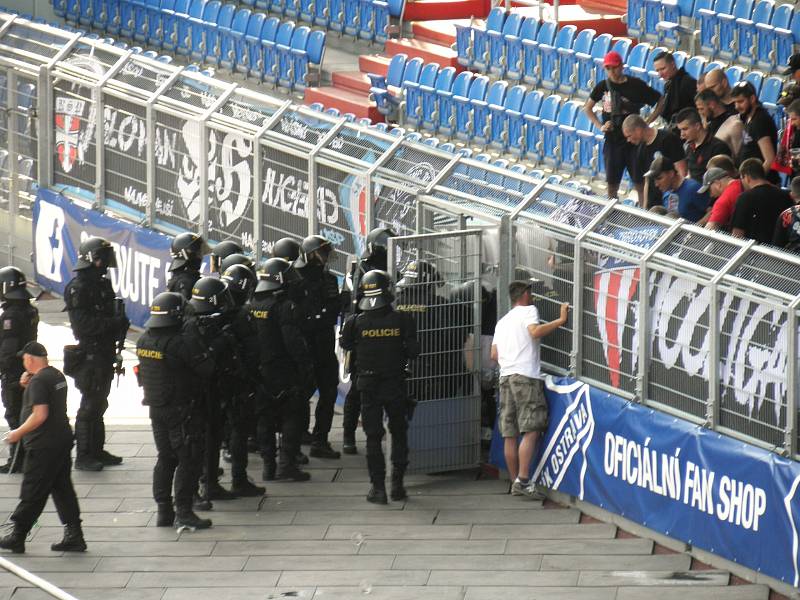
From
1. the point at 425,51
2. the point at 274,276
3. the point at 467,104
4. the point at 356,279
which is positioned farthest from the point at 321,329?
the point at 425,51

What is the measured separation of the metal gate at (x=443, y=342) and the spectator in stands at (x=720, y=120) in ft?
8.85

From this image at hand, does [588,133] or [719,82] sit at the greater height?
[719,82]

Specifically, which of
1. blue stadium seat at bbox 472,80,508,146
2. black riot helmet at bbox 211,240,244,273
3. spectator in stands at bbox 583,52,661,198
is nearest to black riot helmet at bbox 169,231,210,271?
black riot helmet at bbox 211,240,244,273

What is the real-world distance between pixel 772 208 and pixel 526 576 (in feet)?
11.1

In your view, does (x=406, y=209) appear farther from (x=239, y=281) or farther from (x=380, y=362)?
(x=380, y=362)

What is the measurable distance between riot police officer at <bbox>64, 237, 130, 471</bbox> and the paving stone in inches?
175

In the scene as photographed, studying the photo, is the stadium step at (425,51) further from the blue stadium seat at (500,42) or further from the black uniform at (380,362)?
the black uniform at (380,362)

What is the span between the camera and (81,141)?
1897cm

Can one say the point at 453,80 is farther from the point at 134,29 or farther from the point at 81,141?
the point at 134,29

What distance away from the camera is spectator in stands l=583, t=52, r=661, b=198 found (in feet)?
52.5

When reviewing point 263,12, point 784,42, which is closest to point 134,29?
point 263,12

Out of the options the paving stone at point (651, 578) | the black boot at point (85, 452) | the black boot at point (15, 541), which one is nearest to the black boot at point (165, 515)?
the black boot at point (15, 541)

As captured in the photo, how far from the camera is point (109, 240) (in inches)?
725

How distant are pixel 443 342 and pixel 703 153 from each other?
111 inches
